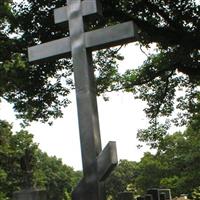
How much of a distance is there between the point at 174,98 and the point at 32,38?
6.71 m

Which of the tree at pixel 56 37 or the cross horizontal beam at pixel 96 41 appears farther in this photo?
the tree at pixel 56 37

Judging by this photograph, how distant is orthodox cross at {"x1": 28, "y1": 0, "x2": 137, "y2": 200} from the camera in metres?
5.77

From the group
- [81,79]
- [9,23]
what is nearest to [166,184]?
[9,23]

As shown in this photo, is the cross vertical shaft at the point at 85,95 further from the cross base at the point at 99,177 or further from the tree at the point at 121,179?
the tree at the point at 121,179

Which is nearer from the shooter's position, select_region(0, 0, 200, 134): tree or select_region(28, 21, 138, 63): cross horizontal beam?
select_region(28, 21, 138, 63): cross horizontal beam

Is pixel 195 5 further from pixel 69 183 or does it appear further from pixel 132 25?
pixel 69 183

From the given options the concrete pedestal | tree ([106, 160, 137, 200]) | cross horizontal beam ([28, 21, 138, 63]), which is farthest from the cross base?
tree ([106, 160, 137, 200])

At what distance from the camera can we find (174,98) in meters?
18.1

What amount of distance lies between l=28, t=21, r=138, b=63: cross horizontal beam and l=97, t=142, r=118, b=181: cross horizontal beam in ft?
4.49

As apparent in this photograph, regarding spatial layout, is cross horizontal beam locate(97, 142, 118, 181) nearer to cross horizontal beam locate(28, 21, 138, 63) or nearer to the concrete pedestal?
cross horizontal beam locate(28, 21, 138, 63)

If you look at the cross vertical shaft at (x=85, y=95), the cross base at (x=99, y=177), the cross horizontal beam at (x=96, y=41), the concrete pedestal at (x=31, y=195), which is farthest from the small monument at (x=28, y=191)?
the cross vertical shaft at (x=85, y=95)

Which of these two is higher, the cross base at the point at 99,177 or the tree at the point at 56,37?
the tree at the point at 56,37

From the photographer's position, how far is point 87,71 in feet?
20.0

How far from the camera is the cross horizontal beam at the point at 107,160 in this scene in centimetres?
566
